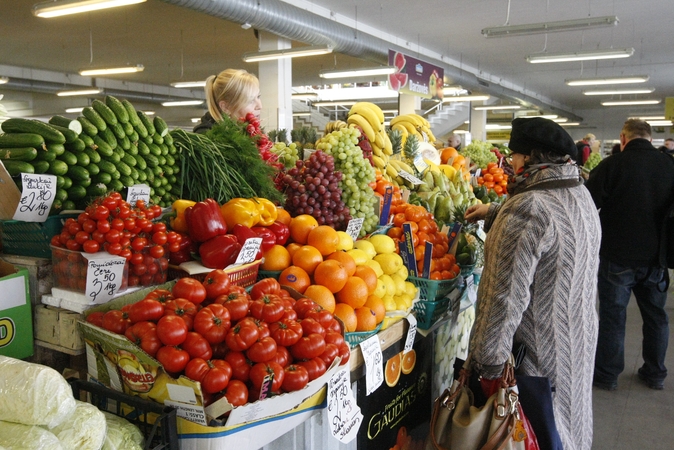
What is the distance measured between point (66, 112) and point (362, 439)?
1959 centimetres

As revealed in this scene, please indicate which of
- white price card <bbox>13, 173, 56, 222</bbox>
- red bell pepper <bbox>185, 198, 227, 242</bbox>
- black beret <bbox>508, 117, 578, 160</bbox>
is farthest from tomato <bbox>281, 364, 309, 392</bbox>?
black beret <bbox>508, 117, 578, 160</bbox>

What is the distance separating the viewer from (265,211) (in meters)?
2.00

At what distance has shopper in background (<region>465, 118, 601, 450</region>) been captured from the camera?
1.81m

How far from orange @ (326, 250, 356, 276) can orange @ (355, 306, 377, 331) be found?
0.15 metres

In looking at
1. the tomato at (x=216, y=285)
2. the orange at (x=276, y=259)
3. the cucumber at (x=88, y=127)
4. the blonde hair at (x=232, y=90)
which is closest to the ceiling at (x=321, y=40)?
the blonde hair at (x=232, y=90)

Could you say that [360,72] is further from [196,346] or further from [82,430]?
[82,430]

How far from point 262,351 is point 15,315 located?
712mm

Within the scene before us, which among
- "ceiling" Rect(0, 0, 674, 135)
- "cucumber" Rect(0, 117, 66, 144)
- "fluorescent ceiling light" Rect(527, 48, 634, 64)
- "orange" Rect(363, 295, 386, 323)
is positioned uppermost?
"ceiling" Rect(0, 0, 674, 135)

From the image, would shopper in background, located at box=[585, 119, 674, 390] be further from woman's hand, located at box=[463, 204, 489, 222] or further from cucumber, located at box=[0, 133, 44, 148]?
cucumber, located at box=[0, 133, 44, 148]

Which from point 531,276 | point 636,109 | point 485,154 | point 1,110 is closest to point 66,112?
point 485,154

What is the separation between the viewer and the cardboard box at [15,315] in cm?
145

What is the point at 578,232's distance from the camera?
186cm

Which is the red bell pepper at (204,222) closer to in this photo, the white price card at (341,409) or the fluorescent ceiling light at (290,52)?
the white price card at (341,409)

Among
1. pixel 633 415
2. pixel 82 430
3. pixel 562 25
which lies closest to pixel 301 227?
pixel 82 430
